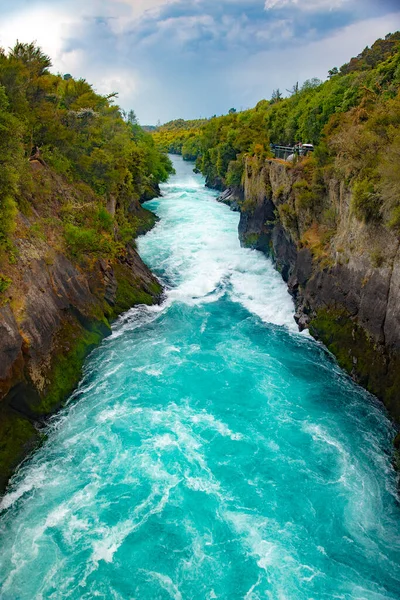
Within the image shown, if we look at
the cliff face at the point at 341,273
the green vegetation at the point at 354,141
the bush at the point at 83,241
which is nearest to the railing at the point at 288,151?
the green vegetation at the point at 354,141

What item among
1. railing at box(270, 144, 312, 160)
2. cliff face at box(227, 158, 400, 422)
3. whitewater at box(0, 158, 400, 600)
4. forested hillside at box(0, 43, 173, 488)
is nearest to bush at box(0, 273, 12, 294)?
forested hillside at box(0, 43, 173, 488)

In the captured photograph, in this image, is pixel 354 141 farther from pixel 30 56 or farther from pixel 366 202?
pixel 30 56

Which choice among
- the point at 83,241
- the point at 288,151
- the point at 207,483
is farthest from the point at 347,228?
the point at 288,151

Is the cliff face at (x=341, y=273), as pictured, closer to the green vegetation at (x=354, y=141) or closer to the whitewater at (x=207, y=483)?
the green vegetation at (x=354, y=141)

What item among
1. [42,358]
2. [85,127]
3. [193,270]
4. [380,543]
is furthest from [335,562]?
[85,127]

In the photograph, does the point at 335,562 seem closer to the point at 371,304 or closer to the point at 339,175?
the point at 371,304

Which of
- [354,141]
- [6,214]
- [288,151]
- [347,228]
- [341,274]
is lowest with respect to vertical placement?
[341,274]

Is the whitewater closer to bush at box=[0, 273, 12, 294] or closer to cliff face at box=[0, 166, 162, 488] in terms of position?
cliff face at box=[0, 166, 162, 488]
